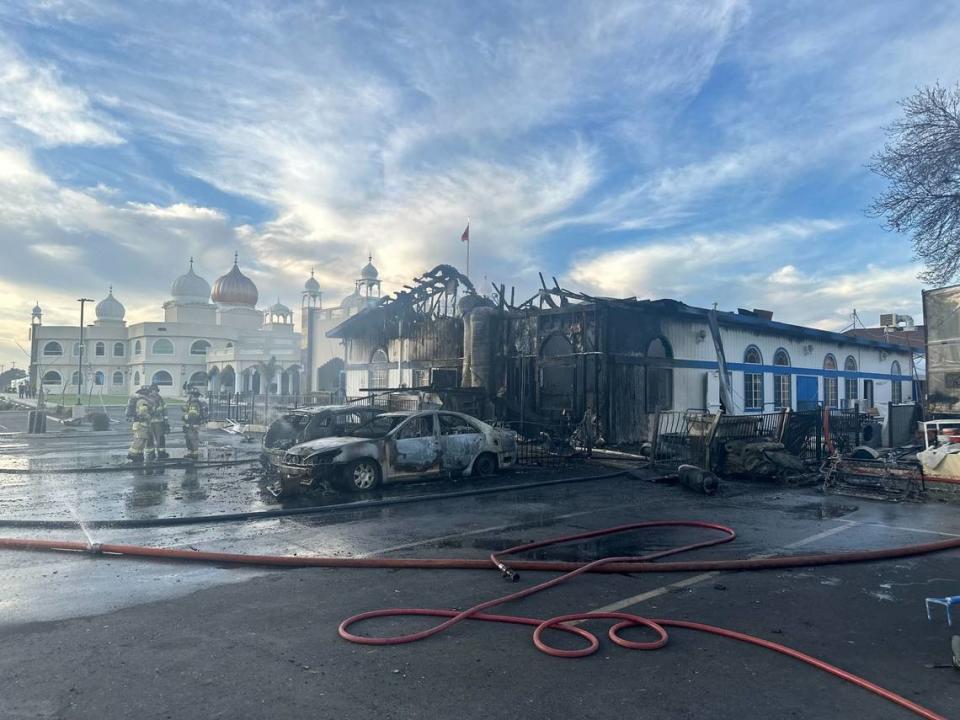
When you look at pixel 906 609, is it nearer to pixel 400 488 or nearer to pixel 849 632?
pixel 849 632

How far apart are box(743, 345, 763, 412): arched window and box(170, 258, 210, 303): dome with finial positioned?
67795 mm

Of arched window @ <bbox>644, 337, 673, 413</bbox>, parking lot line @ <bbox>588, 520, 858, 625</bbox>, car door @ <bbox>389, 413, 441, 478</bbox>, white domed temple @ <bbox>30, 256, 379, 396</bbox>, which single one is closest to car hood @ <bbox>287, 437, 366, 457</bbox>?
car door @ <bbox>389, 413, 441, 478</bbox>

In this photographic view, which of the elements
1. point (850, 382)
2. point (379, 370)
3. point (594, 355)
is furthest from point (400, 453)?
point (850, 382)

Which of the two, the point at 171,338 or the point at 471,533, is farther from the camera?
the point at 171,338

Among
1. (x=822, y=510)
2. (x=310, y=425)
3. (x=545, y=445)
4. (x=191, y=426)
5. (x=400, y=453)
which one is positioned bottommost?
(x=822, y=510)

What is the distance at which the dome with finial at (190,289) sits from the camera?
76.5m

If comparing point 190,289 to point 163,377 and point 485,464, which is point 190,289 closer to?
point 163,377

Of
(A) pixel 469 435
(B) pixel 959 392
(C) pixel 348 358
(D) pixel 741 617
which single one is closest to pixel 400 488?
(A) pixel 469 435

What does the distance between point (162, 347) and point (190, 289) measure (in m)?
8.37

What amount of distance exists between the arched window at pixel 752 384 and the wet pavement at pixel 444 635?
15993 millimetres

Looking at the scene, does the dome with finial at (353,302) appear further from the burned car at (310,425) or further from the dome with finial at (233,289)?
the burned car at (310,425)

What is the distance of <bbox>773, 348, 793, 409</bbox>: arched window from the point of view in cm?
2692

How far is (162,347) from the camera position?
72250mm

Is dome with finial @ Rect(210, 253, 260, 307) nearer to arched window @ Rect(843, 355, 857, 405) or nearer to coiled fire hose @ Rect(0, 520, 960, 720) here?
arched window @ Rect(843, 355, 857, 405)
